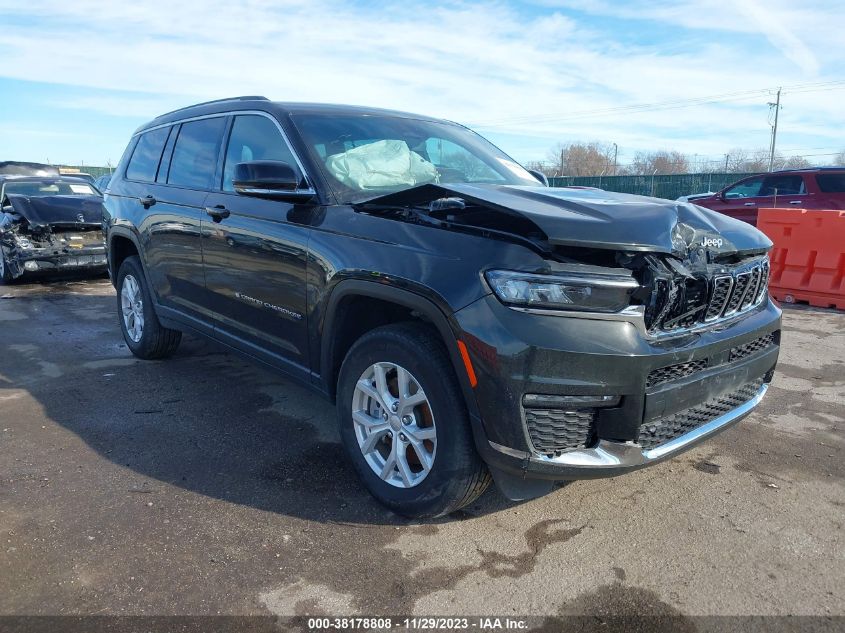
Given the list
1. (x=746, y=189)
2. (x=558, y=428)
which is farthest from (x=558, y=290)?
(x=746, y=189)

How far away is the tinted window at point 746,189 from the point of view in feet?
40.1

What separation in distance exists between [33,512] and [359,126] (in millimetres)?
2653

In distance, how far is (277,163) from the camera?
3.32 meters

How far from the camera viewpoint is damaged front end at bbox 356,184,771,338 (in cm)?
248

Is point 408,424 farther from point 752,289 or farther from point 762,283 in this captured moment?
point 762,283

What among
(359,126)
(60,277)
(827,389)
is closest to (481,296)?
(359,126)

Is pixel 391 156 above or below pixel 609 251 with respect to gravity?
above

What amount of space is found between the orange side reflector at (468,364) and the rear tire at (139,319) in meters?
3.53

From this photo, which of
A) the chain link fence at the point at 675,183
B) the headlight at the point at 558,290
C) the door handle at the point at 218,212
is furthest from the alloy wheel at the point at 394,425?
the chain link fence at the point at 675,183

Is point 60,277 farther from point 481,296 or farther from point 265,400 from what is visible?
point 481,296

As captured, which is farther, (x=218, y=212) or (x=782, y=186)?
(x=782, y=186)

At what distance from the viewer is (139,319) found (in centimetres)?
559

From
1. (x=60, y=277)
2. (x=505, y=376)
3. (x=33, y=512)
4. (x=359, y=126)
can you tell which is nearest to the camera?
(x=505, y=376)

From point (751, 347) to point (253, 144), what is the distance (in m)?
2.99
